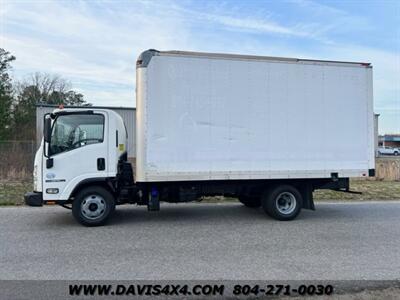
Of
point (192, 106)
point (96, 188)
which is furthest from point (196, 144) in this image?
point (96, 188)

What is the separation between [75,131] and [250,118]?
3732 millimetres

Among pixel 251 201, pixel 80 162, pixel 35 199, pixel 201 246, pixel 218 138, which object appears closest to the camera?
pixel 201 246

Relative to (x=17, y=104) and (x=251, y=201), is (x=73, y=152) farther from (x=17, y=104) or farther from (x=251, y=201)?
(x=17, y=104)

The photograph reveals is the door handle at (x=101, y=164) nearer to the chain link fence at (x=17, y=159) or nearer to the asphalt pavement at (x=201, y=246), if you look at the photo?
the asphalt pavement at (x=201, y=246)

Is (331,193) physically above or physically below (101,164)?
below

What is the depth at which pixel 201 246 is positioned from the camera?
283 inches

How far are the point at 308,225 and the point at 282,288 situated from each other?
13.9 ft

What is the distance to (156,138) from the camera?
8773 millimetres

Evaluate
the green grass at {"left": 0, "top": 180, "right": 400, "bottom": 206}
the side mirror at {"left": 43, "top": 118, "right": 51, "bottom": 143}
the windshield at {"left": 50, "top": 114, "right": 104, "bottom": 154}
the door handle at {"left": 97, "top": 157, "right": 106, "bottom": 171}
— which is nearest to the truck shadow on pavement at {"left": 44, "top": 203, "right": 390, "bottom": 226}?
the door handle at {"left": 97, "top": 157, "right": 106, "bottom": 171}

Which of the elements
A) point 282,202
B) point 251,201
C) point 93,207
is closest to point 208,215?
point 251,201

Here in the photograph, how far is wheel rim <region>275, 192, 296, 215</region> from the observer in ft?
31.5

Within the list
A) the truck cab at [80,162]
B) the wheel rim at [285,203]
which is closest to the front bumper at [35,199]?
the truck cab at [80,162]

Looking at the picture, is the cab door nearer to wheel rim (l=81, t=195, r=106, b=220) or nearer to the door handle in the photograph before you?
the door handle

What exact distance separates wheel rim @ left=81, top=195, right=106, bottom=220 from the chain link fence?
12118mm
